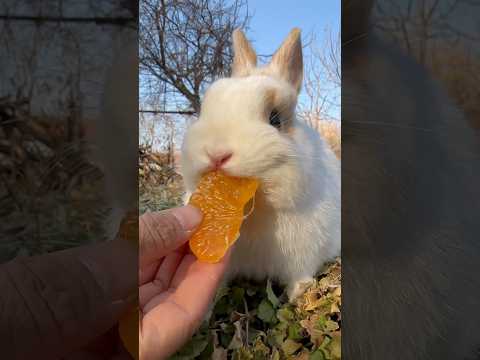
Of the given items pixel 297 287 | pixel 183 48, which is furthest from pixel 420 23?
pixel 297 287

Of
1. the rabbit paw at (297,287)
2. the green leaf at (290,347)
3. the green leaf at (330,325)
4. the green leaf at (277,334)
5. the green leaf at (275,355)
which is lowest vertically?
the green leaf at (275,355)

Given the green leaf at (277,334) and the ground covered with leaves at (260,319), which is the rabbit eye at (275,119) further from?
the green leaf at (277,334)

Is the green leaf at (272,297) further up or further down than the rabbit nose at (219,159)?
further down

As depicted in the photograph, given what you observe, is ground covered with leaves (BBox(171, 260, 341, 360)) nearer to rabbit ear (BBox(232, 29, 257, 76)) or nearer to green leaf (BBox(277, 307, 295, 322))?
green leaf (BBox(277, 307, 295, 322))

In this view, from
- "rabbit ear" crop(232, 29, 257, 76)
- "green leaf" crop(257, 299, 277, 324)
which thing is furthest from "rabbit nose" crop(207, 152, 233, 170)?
"green leaf" crop(257, 299, 277, 324)

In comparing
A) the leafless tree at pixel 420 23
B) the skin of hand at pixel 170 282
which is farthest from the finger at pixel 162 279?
the leafless tree at pixel 420 23

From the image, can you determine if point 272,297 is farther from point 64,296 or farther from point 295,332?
point 64,296
